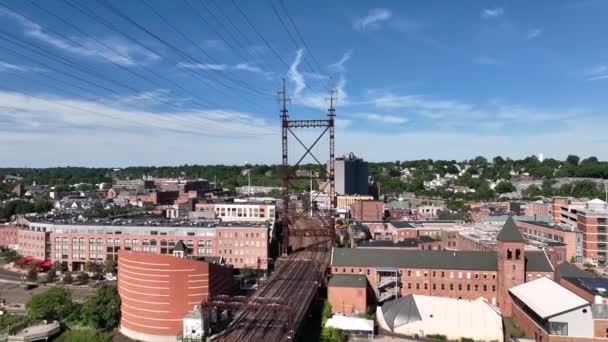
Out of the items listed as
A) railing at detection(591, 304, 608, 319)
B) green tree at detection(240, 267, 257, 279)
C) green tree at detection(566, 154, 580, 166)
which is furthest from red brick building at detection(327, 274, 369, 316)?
green tree at detection(566, 154, 580, 166)

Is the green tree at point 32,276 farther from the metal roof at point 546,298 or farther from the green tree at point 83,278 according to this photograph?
the metal roof at point 546,298

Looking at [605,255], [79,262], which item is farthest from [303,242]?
[605,255]

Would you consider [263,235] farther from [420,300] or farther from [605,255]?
[605,255]

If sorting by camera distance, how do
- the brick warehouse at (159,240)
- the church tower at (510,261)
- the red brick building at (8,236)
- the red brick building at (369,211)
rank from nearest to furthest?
the church tower at (510,261) → the brick warehouse at (159,240) → the red brick building at (8,236) → the red brick building at (369,211)

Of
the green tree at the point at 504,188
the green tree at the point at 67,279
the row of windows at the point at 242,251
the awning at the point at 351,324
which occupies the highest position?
Answer: the green tree at the point at 504,188

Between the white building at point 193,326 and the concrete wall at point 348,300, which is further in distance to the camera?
the concrete wall at point 348,300

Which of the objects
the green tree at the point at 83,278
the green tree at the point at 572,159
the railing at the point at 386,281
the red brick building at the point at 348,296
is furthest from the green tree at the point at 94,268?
the green tree at the point at 572,159
